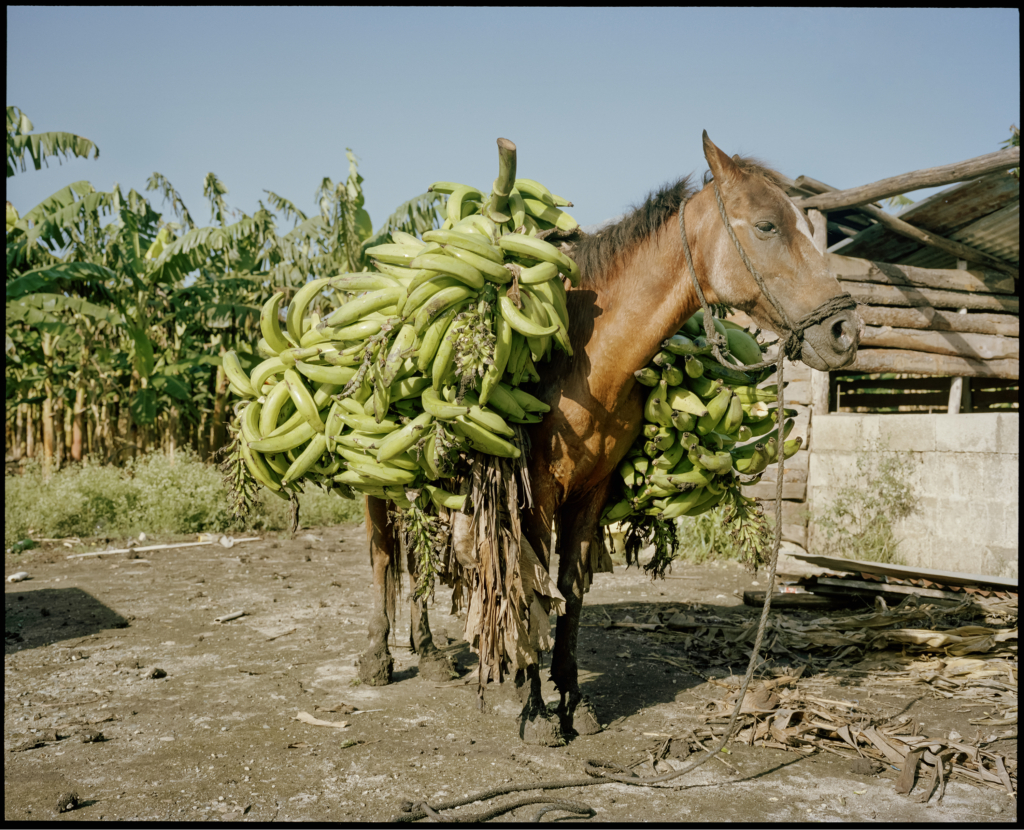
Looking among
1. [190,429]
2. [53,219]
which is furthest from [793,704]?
[190,429]

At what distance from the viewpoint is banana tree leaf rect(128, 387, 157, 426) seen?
40.2ft

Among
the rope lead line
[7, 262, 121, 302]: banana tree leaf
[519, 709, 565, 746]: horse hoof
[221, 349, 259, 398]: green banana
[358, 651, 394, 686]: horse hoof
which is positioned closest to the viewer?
the rope lead line

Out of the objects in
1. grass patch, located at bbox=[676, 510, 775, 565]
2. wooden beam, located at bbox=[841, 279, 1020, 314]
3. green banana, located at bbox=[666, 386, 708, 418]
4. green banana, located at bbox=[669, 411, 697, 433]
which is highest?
wooden beam, located at bbox=[841, 279, 1020, 314]

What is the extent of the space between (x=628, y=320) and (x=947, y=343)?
8.18m

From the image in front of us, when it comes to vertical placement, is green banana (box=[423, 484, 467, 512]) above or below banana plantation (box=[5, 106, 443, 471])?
below

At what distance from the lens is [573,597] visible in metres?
3.83

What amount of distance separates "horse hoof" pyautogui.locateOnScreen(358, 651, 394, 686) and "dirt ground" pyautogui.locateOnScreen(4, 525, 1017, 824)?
0.26 ft

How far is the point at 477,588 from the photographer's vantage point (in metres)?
3.48

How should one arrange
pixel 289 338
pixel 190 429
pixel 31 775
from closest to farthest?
pixel 31 775 < pixel 289 338 < pixel 190 429

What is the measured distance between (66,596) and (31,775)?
4.16 meters

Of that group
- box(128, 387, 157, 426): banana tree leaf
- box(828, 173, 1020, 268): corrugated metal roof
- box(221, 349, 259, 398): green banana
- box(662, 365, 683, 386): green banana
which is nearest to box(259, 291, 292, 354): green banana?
box(221, 349, 259, 398): green banana

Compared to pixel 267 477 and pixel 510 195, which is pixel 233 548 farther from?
pixel 510 195

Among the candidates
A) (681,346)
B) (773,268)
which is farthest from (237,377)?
(773,268)

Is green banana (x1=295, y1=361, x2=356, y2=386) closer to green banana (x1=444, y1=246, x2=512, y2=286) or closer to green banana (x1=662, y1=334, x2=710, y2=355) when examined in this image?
green banana (x1=444, y1=246, x2=512, y2=286)
